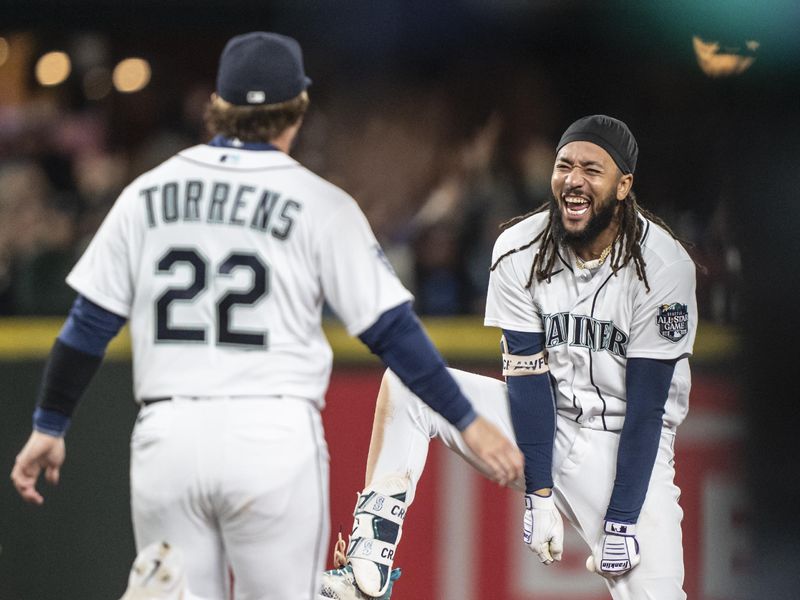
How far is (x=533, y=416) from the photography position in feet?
11.5

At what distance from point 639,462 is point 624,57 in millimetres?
2962

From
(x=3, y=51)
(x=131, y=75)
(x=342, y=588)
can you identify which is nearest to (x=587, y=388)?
(x=342, y=588)

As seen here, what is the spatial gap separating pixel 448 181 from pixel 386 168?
306 mm

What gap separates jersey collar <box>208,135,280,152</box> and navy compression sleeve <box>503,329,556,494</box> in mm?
1075

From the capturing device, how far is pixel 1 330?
451cm

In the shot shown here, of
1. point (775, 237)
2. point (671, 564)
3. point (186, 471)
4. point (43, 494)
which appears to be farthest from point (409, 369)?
point (43, 494)

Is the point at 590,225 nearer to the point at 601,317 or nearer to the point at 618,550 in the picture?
the point at 601,317

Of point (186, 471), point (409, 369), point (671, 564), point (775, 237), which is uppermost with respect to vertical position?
point (775, 237)

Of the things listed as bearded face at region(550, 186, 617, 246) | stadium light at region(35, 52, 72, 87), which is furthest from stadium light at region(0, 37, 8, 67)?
bearded face at region(550, 186, 617, 246)

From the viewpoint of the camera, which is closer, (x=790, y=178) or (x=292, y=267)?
(x=292, y=267)

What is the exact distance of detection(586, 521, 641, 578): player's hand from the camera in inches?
133

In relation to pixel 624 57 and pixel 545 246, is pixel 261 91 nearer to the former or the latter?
pixel 545 246

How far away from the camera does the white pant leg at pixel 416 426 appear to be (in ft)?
11.3

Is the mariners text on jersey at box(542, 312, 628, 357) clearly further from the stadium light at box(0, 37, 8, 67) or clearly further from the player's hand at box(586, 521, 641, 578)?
the stadium light at box(0, 37, 8, 67)
